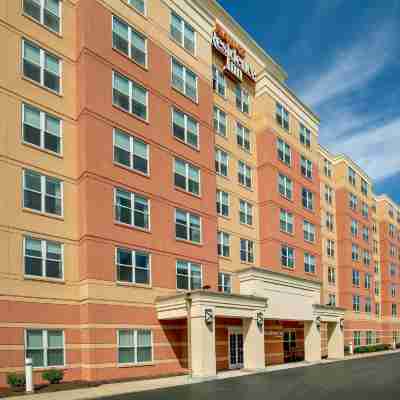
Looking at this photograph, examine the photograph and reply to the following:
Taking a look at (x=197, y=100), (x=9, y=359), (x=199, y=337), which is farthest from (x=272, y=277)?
(x=9, y=359)

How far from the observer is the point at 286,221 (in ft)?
129

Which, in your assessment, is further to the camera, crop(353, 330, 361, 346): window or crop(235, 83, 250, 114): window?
crop(353, 330, 361, 346): window

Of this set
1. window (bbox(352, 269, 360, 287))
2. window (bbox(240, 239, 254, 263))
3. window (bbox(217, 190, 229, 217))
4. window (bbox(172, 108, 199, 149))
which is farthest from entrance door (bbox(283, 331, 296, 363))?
window (bbox(352, 269, 360, 287))

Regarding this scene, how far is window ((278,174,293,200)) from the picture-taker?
1540 inches

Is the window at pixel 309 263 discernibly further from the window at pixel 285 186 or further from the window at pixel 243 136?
the window at pixel 243 136

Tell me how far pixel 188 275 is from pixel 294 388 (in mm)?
9539


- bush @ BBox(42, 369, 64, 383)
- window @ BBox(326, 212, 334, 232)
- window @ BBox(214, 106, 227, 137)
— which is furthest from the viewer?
window @ BBox(326, 212, 334, 232)

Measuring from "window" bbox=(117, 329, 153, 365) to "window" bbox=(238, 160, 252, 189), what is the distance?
1454cm

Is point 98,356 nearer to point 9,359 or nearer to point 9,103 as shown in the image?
point 9,359

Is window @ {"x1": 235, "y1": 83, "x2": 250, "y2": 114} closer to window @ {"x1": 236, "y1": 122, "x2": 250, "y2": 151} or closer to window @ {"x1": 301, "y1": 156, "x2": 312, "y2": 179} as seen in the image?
window @ {"x1": 236, "y1": 122, "x2": 250, "y2": 151}

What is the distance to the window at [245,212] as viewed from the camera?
36.1 m

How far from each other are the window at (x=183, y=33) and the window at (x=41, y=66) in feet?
28.4

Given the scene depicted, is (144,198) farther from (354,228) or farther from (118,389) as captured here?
(354,228)

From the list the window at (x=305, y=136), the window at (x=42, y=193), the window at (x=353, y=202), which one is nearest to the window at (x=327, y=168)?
the window at (x=353, y=202)
